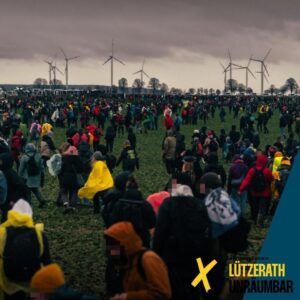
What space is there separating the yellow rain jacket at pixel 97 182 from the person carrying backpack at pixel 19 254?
7.46 metres

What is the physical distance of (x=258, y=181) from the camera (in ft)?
44.0

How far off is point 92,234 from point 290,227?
13.0 ft

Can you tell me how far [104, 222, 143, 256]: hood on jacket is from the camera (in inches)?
208

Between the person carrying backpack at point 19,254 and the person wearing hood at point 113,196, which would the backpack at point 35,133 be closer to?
the person wearing hood at point 113,196

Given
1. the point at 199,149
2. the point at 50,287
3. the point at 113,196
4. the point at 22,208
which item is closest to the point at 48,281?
the point at 50,287

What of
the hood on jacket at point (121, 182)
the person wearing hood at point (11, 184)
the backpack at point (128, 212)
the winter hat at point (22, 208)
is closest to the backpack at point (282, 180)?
the hood on jacket at point (121, 182)

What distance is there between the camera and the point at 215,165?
13.2 m

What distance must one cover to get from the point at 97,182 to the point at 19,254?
778cm

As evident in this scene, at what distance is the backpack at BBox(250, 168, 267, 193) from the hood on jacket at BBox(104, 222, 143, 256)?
8.38 meters

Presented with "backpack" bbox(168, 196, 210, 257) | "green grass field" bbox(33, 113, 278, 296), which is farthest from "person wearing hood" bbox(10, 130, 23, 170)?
"backpack" bbox(168, 196, 210, 257)

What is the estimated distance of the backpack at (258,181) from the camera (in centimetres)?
1339

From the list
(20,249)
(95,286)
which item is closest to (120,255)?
(20,249)

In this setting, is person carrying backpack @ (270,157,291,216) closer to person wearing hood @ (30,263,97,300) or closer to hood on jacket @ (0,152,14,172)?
hood on jacket @ (0,152,14,172)

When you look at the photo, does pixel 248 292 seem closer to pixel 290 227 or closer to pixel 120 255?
pixel 120 255
